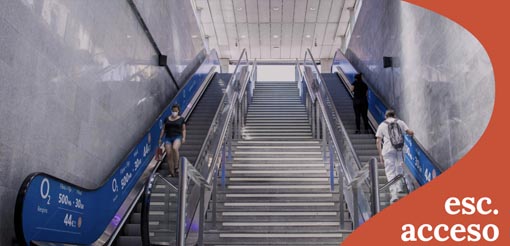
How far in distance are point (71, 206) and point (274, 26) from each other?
14085mm

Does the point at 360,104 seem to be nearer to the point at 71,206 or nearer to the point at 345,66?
the point at 345,66

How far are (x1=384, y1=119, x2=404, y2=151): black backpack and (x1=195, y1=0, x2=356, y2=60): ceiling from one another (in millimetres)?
9923

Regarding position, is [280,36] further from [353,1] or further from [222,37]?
[353,1]

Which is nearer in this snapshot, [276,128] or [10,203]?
[10,203]

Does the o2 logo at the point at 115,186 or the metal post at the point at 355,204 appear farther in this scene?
the o2 logo at the point at 115,186

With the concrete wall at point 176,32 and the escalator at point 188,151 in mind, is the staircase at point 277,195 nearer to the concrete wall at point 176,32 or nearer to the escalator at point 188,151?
the escalator at point 188,151

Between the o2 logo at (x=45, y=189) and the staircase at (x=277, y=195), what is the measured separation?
1.97m

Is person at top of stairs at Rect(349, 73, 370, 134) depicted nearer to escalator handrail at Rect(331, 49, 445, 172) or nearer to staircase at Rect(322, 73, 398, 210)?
staircase at Rect(322, 73, 398, 210)

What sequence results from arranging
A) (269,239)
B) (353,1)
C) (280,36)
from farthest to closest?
(280,36)
(353,1)
(269,239)

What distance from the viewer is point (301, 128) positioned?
37.9ft

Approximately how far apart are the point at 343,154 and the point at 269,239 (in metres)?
1.52

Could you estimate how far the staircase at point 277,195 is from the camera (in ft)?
18.9

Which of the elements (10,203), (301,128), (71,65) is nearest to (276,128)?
(301,128)
